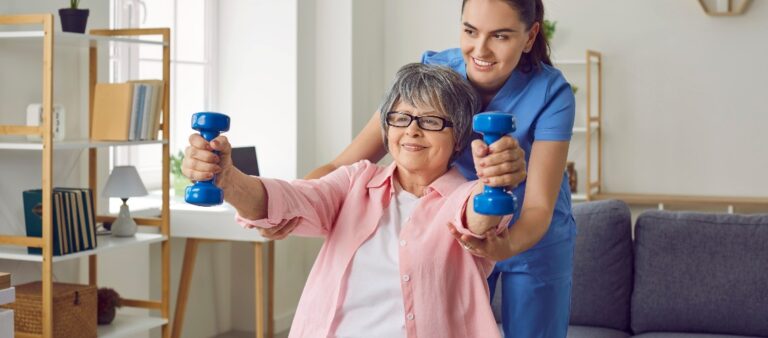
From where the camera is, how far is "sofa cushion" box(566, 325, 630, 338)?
314 centimetres

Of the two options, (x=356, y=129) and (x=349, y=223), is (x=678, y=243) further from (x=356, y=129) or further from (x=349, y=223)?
(x=356, y=129)

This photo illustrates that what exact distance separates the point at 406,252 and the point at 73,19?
2.04 meters

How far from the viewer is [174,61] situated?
4.79 m

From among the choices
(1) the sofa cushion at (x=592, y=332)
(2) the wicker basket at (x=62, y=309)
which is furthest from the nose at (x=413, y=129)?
(2) the wicker basket at (x=62, y=309)

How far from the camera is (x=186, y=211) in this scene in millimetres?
4289

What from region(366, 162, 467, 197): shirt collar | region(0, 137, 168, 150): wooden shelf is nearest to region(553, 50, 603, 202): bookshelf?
region(0, 137, 168, 150): wooden shelf

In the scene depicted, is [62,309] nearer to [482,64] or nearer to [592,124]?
[482,64]

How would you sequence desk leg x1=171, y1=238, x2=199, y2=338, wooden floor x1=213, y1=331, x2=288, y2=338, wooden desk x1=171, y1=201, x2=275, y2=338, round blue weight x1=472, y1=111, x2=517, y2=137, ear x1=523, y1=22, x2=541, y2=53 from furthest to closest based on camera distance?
wooden floor x1=213, y1=331, x2=288, y2=338 < desk leg x1=171, y1=238, x2=199, y2=338 < wooden desk x1=171, y1=201, x2=275, y2=338 < ear x1=523, y1=22, x2=541, y2=53 < round blue weight x1=472, y1=111, x2=517, y2=137

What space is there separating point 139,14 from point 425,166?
301cm

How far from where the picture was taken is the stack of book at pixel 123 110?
346cm

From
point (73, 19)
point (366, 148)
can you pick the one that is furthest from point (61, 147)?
point (366, 148)

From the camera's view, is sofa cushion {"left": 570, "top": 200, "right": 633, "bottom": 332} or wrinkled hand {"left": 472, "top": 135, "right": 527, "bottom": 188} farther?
sofa cushion {"left": 570, "top": 200, "right": 633, "bottom": 332}

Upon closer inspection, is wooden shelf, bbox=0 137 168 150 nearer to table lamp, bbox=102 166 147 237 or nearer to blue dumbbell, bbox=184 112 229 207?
table lamp, bbox=102 166 147 237

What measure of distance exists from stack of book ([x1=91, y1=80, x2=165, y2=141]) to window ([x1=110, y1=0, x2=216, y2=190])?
2.75 feet
